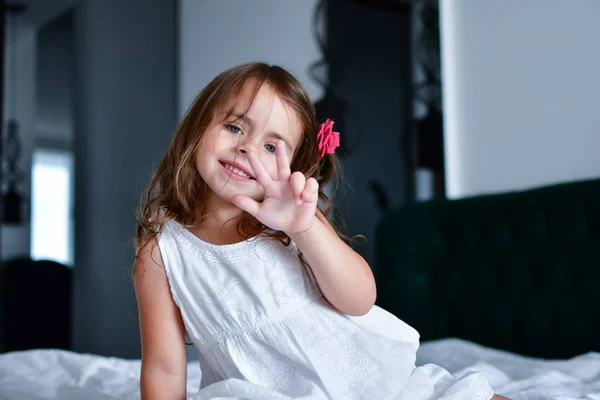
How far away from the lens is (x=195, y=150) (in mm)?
1060

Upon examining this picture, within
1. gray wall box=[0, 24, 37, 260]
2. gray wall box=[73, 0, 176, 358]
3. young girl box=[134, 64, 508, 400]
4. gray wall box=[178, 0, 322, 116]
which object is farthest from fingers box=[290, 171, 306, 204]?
gray wall box=[0, 24, 37, 260]

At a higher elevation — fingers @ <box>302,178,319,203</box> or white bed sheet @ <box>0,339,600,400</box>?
fingers @ <box>302,178,319,203</box>

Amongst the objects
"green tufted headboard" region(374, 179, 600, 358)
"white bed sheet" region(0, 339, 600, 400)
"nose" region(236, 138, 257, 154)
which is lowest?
"white bed sheet" region(0, 339, 600, 400)

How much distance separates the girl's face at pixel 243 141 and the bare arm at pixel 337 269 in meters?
0.14

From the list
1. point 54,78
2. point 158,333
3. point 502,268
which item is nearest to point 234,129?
point 158,333

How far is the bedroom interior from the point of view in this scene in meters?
1.79

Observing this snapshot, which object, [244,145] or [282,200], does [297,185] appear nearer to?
[282,200]

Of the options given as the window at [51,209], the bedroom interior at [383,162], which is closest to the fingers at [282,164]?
the bedroom interior at [383,162]

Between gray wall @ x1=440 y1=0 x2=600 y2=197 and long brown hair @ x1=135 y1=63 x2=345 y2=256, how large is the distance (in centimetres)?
121

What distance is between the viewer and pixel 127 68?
3.50 metres

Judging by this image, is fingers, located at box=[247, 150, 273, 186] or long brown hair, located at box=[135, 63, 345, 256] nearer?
fingers, located at box=[247, 150, 273, 186]

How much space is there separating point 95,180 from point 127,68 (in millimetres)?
710

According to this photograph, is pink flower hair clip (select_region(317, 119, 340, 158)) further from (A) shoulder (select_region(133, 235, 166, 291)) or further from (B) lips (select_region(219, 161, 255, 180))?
(A) shoulder (select_region(133, 235, 166, 291))

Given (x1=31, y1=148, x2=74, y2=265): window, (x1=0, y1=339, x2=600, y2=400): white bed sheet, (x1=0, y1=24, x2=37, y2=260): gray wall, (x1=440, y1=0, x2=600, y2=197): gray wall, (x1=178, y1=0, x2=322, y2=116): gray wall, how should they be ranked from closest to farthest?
(x1=0, y1=339, x2=600, y2=400): white bed sheet, (x1=440, y1=0, x2=600, y2=197): gray wall, (x1=178, y1=0, x2=322, y2=116): gray wall, (x1=31, y1=148, x2=74, y2=265): window, (x1=0, y1=24, x2=37, y2=260): gray wall
